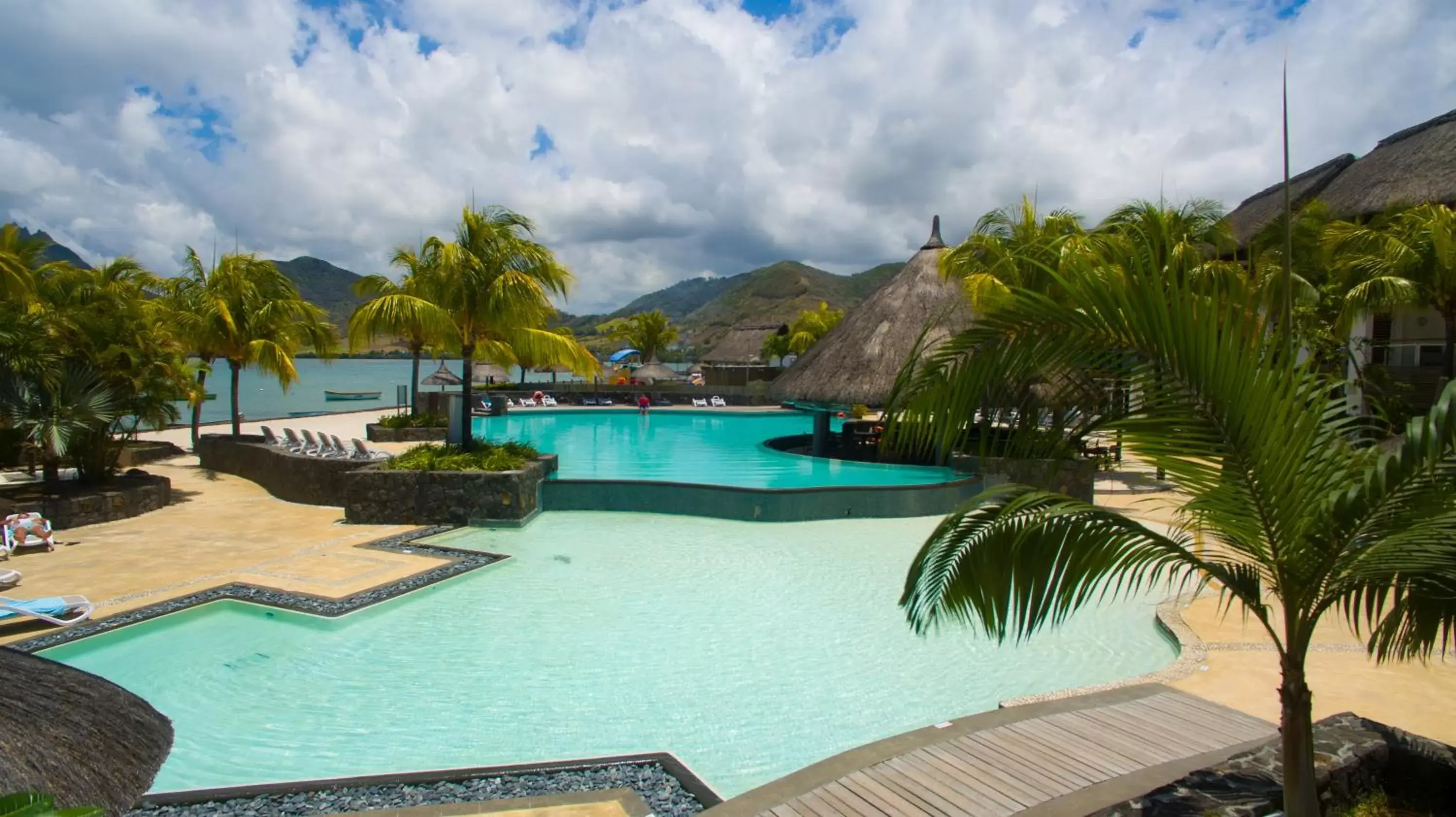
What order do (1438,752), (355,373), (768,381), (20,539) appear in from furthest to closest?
1. (355,373)
2. (768,381)
3. (20,539)
4. (1438,752)

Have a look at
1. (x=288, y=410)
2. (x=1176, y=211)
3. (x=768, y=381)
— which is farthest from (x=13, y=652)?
(x=288, y=410)

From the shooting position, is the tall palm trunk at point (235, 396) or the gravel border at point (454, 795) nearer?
the gravel border at point (454, 795)

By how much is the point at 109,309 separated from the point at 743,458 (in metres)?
13.0

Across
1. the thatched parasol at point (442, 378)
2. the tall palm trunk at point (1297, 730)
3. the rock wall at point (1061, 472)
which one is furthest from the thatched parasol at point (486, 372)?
the tall palm trunk at point (1297, 730)

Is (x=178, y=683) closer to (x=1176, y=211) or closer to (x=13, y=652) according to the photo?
(x=13, y=652)

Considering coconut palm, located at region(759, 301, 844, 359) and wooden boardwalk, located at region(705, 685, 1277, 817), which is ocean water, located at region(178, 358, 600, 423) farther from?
wooden boardwalk, located at region(705, 685, 1277, 817)

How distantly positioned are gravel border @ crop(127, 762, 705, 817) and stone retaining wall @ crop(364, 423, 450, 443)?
17209mm

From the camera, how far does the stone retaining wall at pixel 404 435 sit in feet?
70.0

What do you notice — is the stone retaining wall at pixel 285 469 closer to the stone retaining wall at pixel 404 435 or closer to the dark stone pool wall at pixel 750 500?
Result: the dark stone pool wall at pixel 750 500

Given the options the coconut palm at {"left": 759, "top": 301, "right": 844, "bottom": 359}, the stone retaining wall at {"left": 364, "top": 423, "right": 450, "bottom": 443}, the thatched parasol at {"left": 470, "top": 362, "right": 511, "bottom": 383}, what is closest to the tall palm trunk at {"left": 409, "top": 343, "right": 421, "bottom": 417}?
the stone retaining wall at {"left": 364, "top": 423, "right": 450, "bottom": 443}

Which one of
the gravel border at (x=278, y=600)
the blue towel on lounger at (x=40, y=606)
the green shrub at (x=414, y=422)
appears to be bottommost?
the gravel border at (x=278, y=600)

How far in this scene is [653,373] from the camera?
42.0 m

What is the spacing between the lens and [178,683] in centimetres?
637

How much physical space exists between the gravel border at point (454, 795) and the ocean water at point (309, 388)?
606 inches
